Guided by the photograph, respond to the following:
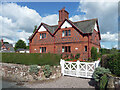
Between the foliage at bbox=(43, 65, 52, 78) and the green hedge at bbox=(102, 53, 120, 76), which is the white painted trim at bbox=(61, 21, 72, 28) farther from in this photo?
the green hedge at bbox=(102, 53, 120, 76)

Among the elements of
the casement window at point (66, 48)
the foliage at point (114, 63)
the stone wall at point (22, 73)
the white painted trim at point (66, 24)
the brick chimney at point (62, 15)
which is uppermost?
the brick chimney at point (62, 15)

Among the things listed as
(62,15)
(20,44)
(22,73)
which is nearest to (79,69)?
(22,73)

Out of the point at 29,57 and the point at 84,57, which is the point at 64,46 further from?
the point at 29,57

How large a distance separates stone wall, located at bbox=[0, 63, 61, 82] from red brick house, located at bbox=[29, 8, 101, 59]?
876 cm

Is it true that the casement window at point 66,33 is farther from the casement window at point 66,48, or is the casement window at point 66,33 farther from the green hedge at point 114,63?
the green hedge at point 114,63

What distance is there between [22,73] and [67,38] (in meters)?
11.7

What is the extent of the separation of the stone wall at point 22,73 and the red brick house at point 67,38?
8.76 m

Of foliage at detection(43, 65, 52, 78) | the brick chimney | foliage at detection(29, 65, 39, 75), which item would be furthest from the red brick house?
foliage at detection(29, 65, 39, 75)

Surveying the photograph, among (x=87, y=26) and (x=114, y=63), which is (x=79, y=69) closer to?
(x=114, y=63)

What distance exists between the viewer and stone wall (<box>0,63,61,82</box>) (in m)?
8.40

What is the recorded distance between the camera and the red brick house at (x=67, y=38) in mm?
16880

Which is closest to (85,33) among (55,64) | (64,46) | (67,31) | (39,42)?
(67,31)

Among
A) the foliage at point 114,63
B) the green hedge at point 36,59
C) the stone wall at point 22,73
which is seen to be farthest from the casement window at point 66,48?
the foliage at point 114,63

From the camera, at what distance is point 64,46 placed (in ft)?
61.7
